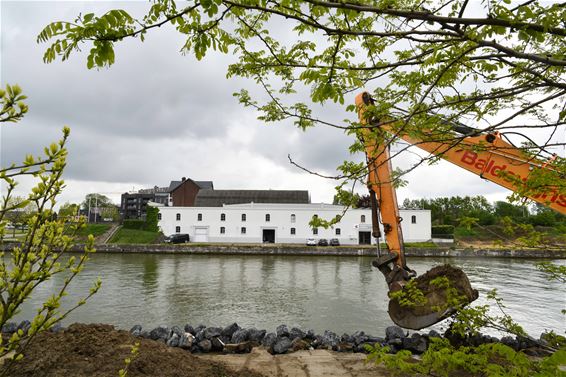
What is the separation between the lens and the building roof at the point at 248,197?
57.7 m

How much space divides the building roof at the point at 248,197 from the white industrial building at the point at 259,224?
10.8 metres

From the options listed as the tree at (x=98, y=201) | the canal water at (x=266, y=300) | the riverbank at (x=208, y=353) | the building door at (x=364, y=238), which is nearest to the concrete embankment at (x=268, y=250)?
the building door at (x=364, y=238)

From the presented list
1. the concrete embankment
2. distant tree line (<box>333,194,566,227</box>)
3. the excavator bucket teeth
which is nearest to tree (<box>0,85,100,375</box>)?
distant tree line (<box>333,194,566,227</box>)

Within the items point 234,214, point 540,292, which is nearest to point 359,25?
point 540,292

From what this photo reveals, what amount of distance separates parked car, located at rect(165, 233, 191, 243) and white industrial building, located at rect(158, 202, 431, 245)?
0.91 metres

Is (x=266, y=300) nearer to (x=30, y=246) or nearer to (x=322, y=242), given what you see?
(x=30, y=246)

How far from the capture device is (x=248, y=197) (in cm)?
6012

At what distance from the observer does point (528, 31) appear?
1.59m

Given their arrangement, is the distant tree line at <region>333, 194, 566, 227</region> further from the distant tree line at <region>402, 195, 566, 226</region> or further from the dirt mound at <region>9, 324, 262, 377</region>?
the dirt mound at <region>9, 324, 262, 377</region>

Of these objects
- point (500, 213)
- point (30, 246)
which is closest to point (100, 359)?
point (30, 246)

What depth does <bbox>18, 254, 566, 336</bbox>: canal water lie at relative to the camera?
1030cm

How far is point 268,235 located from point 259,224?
204 centimetres

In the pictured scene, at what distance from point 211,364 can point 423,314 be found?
360 cm

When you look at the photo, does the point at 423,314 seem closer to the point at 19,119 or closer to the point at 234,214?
the point at 19,119
